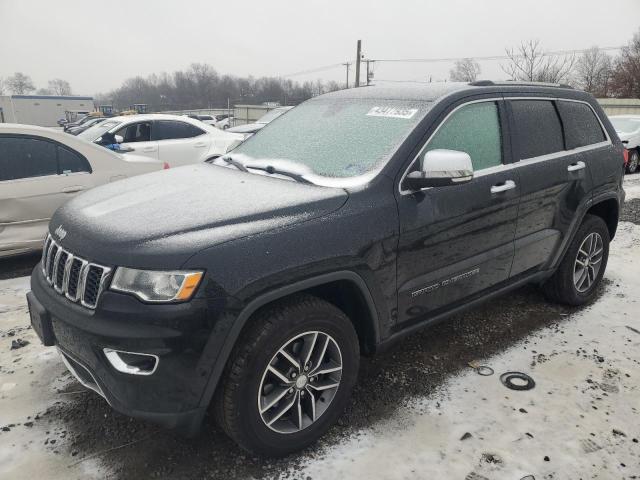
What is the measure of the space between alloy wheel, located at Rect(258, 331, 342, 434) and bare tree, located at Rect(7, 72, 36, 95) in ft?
383

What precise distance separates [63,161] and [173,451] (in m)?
3.73

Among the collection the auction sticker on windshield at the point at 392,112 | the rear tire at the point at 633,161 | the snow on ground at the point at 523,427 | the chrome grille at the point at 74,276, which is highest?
the auction sticker on windshield at the point at 392,112

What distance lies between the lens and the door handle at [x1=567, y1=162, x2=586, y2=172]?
12.1 ft

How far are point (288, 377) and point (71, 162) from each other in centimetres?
399

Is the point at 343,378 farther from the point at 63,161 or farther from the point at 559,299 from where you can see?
the point at 63,161

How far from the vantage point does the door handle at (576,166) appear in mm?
3689

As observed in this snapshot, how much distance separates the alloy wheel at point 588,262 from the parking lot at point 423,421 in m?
0.45

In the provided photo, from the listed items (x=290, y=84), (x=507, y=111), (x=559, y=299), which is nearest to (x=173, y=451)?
(x=507, y=111)

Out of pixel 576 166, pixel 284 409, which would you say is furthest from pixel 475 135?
pixel 284 409

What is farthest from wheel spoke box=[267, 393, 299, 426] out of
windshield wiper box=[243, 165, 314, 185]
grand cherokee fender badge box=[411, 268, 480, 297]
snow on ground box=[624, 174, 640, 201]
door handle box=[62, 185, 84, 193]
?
snow on ground box=[624, 174, 640, 201]

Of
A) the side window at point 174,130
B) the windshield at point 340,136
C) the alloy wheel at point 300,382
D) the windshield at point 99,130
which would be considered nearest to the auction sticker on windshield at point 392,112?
the windshield at point 340,136

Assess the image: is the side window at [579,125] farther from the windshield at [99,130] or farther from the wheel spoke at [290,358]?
the windshield at [99,130]

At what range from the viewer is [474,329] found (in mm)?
3922

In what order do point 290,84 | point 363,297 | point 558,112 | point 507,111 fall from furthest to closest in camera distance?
point 290,84 < point 558,112 < point 507,111 < point 363,297
